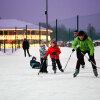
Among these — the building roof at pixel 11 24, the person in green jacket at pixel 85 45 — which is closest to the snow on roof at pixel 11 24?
the building roof at pixel 11 24

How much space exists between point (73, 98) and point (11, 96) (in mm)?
1381

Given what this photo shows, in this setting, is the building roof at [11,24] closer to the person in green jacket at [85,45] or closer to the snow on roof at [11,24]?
the snow on roof at [11,24]

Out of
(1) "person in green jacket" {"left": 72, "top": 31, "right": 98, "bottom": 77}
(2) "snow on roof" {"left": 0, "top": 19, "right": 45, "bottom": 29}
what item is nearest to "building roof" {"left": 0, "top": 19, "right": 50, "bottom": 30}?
(2) "snow on roof" {"left": 0, "top": 19, "right": 45, "bottom": 29}

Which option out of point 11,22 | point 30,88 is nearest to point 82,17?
point 30,88

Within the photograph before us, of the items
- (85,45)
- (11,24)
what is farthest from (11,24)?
(85,45)

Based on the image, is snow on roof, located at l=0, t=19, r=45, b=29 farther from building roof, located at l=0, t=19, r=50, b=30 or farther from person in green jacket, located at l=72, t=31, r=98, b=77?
person in green jacket, located at l=72, t=31, r=98, b=77

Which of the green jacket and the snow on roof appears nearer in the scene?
the green jacket

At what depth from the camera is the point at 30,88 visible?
22.6 ft

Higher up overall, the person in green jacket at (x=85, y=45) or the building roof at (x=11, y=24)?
the building roof at (x=11, y=24)

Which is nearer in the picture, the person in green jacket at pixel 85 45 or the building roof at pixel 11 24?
the person in green jacket at pixel 85 45

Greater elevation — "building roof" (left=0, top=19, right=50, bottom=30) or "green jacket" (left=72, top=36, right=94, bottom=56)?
"building roof" (left=0, top=19, right=50, bottom=30)

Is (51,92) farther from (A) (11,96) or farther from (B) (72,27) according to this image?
(B) (72,27)

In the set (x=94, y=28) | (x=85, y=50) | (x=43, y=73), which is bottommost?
(x=43, y=73)

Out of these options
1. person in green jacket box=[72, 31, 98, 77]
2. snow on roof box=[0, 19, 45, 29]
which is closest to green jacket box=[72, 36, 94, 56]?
person in green jacket box=[72, 31, 98, 77]
